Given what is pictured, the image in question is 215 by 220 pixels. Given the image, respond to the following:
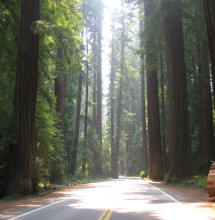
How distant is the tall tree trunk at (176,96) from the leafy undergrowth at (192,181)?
1.09 feet

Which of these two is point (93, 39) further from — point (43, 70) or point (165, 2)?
point (43, 70)

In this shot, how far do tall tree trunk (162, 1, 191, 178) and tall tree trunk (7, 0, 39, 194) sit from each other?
8.93 m

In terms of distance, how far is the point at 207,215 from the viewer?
28.6ft

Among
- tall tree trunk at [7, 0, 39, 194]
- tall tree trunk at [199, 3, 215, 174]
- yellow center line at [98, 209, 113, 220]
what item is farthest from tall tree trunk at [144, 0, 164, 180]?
yellow center line at [98, 209, 113, 220]

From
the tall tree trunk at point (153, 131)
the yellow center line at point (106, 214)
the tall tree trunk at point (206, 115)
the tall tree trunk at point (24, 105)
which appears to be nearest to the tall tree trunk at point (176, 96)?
the tall tree trunk at point (206, 115)

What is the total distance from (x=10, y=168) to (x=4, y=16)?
25.3ft

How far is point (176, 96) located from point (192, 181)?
18.6ft

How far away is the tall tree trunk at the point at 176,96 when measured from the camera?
2034cm

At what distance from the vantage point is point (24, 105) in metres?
15.2

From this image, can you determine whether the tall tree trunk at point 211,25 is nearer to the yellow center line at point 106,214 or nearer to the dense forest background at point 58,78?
the dense forest background at point 58,78

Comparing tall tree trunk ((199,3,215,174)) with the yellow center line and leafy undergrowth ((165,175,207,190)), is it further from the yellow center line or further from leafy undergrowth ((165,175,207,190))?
the yellow center line

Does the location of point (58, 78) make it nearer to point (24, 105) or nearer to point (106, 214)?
point (24, 105)

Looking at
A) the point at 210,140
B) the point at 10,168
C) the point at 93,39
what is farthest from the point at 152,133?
the point at 93,39

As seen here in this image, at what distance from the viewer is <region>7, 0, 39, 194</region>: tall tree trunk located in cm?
1480
